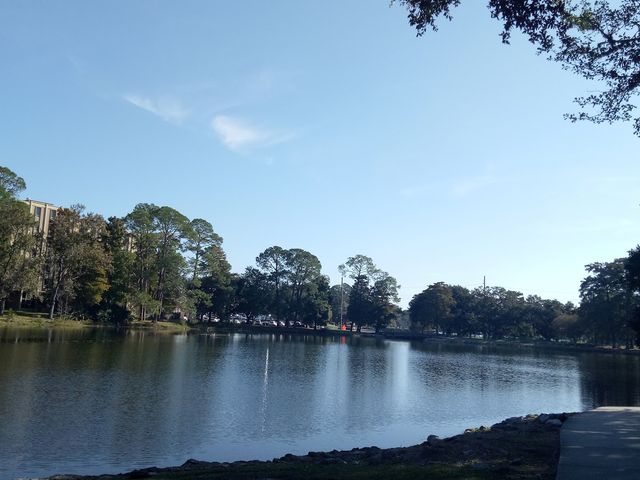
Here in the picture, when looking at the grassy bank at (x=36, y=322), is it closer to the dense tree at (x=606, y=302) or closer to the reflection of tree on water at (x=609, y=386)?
Answer: the reflection of tree on water at (x=609, y=386)

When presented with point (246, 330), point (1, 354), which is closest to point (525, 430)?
point (1, 354)

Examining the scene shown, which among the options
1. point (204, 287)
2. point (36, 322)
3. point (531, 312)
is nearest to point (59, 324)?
point (36, 322)

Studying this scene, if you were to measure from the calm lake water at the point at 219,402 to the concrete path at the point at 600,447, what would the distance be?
225 inches

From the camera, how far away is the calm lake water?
15219mm

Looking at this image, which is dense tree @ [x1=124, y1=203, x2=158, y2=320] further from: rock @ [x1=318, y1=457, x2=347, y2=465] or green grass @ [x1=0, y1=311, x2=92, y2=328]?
rock @ [x1=318, y1=457, x2=347, y2=465]

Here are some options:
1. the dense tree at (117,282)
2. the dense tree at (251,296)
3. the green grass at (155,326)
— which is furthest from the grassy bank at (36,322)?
the dense tree at (251,296)

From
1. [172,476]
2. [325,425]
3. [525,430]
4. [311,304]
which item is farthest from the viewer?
[311,304]

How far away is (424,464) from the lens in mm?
11516

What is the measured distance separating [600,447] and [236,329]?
84.3 m

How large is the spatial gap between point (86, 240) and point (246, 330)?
3576 cm

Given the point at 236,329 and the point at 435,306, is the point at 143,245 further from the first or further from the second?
the point at 435,306

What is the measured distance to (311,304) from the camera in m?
102

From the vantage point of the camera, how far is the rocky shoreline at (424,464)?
10.0 m

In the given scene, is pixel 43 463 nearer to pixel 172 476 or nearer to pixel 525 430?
pixel 172 476
